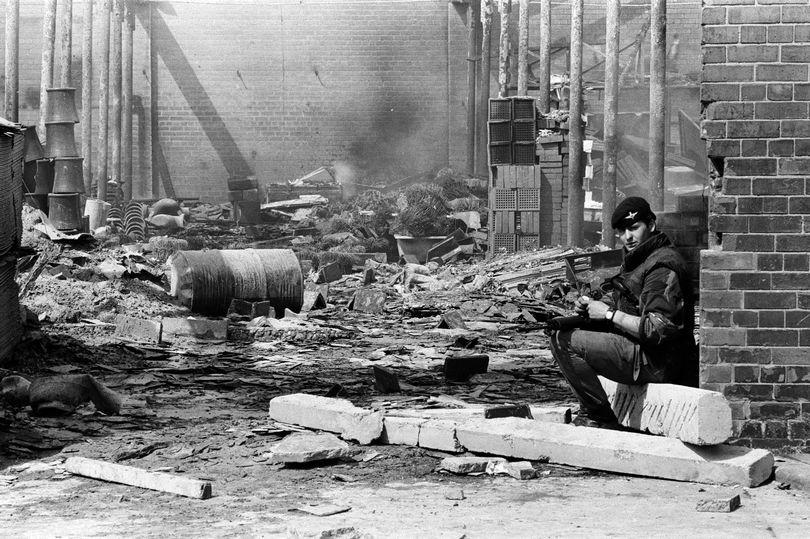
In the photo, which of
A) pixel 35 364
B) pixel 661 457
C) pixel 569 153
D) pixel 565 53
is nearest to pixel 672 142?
pixel 565 53

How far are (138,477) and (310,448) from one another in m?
1.10

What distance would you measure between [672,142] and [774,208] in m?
28.9

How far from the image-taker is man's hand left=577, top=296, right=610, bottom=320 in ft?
23.8

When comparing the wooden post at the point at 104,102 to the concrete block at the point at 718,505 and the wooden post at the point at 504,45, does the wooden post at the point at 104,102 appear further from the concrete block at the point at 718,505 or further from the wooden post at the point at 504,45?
the concrete block at the point at 718,505

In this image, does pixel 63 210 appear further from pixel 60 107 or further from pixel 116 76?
→ pixel 116 76

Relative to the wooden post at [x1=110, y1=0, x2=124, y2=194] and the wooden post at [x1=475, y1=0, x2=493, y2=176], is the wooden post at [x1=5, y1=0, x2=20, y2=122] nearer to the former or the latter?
the wooden post at [x1=110, y1=0, x2=124, y2=194]

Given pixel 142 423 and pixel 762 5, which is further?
pixel 142 423

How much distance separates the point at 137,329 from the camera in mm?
12680

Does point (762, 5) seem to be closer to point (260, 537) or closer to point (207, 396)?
point (260, 537)

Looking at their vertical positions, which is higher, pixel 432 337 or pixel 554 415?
pixel 554 415

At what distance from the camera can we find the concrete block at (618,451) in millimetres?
6320

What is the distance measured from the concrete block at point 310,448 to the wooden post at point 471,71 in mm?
26811

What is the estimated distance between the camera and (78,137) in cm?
3556

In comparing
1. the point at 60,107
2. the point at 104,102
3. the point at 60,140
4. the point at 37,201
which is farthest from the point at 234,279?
the point at 104,102
